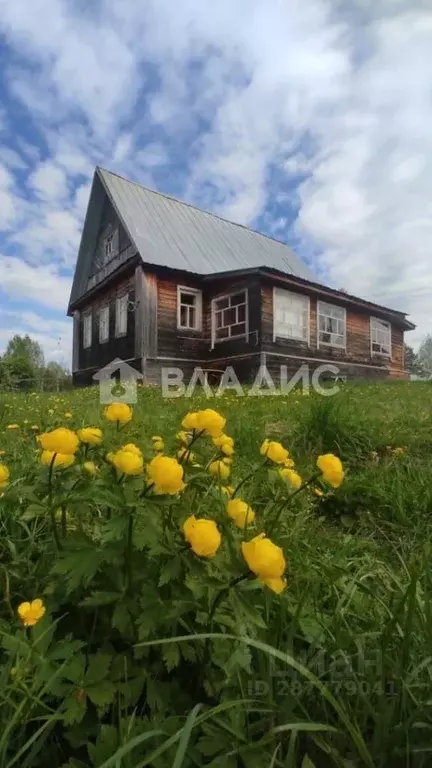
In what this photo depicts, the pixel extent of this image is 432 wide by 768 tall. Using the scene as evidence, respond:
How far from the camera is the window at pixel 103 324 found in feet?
47.9

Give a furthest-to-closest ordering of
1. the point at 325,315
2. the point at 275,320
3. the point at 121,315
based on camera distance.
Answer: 1. the point at 325,315
2. the point at 121,315
3. the point at 275,320

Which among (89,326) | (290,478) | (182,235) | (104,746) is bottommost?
(104,746)

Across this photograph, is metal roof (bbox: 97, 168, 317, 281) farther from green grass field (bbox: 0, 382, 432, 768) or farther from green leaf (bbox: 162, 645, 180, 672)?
green leaf (bbox: 162, 645, 180, 672)

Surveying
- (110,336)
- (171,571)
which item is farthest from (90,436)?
(110,336)

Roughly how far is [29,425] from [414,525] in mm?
2870

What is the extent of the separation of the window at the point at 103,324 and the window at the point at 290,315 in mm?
5912

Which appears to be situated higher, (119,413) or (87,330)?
(87,330)

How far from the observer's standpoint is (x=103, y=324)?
48.7ft

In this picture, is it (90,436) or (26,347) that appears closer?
(90,436)

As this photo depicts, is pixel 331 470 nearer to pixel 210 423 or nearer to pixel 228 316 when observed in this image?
pixel 210 423

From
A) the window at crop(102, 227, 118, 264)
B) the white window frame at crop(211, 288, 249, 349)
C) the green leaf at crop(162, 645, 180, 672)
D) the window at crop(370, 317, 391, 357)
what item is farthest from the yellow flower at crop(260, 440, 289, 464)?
the window at crop(370, 317, 391, 357)

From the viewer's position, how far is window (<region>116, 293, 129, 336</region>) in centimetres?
1320

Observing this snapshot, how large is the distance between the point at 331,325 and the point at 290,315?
8.34 feet

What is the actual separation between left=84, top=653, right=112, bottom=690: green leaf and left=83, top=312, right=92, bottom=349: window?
16049 millimetres
